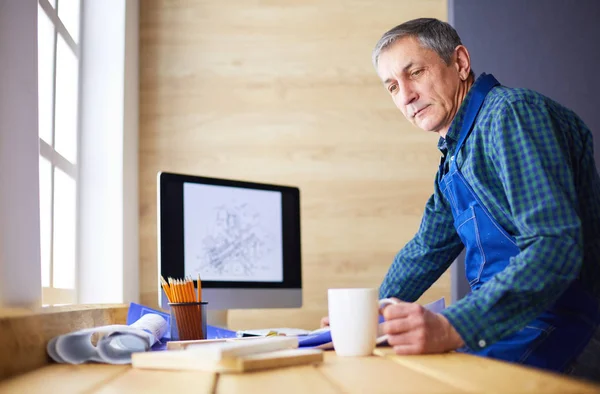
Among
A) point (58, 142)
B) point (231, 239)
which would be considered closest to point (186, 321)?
point (231, 239)

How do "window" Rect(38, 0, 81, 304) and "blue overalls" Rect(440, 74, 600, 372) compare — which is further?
"window" Rect(38, 0, 81, 304)

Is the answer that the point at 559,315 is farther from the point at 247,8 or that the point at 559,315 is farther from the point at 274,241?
the point at 247,8

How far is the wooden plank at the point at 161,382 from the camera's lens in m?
0.72

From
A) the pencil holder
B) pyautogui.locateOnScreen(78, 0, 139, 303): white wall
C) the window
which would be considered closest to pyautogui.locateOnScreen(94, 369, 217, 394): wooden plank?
the pencil holder

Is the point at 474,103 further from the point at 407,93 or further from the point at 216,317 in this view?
the point at 216,317

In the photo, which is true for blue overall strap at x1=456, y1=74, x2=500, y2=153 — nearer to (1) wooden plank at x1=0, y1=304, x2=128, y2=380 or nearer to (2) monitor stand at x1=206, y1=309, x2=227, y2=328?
(1) wooden plank at x1=0, y1=304, x2=128, y2=380

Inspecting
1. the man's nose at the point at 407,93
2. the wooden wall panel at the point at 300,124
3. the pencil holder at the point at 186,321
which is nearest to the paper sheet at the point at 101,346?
the pencil holder at the point at 186,321

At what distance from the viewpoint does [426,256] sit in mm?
1705

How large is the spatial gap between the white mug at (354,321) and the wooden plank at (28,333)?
0.43m

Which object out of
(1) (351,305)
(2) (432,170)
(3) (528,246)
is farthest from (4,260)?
(2) (432,170)

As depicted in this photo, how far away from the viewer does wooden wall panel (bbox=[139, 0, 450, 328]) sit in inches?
105

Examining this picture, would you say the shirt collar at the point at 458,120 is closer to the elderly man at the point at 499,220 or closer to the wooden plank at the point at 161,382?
the elderly man at the point at 499,220

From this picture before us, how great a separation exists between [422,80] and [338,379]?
1.02 meters

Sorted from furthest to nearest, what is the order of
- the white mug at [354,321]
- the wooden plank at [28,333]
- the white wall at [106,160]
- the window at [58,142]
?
the white wall at [106,160] → the window at [58,142] → the white mug at [354,321] → the wooden plank at [28,333]
